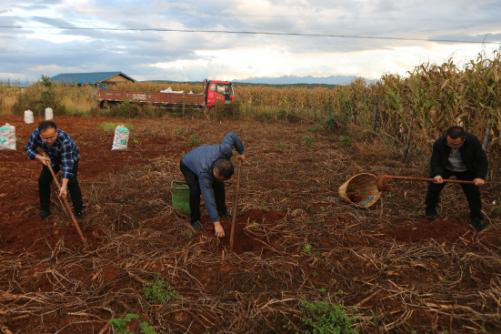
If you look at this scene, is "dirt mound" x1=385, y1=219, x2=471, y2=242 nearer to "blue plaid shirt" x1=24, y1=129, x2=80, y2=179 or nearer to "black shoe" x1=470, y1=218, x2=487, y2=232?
"black shoe" x1=470, y1=218, x2=487, y2=232

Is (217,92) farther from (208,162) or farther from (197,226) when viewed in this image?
(208,162)

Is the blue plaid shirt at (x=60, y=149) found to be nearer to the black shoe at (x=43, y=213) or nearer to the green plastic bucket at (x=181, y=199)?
the black shoe at (x=43, y=213)

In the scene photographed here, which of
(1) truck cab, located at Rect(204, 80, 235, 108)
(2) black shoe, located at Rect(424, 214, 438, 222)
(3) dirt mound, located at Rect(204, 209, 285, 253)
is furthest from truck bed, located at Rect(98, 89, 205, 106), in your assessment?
(2) black shoe, located at Rect(424, 214, 438, 222)

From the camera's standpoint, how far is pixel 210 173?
3.90 meters

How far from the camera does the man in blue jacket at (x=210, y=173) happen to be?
12.2 ft

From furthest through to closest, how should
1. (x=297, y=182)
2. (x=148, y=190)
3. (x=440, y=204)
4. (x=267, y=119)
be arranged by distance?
(x=267, y=119) → (x=297, y=182) → (x=148, y=190) → (x=440, y=204)

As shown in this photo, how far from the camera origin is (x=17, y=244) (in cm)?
414

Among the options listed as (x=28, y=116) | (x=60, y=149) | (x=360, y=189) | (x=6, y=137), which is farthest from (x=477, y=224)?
(x=28, y=116)

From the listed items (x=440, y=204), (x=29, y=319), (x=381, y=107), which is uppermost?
(x=381, y=107)

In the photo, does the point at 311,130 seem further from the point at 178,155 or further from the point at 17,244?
the point at 17,244

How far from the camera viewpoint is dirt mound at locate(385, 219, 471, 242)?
4230mm

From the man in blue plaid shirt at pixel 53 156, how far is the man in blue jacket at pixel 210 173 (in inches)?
51.2

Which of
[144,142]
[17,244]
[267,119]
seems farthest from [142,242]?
[267,119]

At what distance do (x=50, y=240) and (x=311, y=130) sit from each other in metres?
11.2
